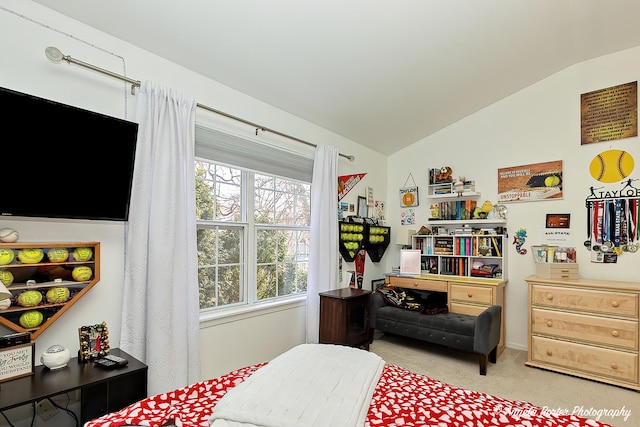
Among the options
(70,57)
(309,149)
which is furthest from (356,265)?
(70,57)

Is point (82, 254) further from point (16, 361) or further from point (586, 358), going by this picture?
point (586, 358)

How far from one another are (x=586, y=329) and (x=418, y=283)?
157 cm

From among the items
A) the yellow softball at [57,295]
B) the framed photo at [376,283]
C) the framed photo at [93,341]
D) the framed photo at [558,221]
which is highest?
the framed photo at [558,221]

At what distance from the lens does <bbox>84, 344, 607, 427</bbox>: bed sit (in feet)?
3.74

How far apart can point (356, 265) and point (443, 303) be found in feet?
3.59

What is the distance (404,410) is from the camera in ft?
4.26

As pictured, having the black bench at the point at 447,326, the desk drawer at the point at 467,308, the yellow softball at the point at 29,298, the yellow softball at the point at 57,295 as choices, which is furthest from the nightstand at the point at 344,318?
the yellow softball at the point at 29,298

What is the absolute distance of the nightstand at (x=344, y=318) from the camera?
3.23 metres

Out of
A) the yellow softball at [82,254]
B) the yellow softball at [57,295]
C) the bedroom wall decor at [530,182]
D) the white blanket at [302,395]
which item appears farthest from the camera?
the bedroom wall decor at [530,182]

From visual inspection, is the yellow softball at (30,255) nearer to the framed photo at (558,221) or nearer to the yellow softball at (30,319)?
the yellow softball at (30,319)

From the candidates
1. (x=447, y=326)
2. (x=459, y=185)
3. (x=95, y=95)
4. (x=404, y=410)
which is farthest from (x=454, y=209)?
(x=95, y=95)

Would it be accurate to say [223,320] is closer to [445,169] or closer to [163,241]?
[163,241]

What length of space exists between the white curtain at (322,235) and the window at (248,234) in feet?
0.58

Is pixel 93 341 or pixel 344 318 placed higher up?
pixel 93 341
